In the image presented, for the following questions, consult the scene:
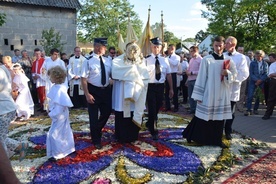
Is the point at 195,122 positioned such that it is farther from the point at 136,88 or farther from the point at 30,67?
the point at 30,67

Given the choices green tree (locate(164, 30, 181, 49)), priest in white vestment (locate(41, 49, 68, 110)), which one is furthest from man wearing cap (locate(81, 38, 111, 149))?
green tree (locate(164, 30, 181, 49))

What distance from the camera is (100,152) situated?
5547 millimetres

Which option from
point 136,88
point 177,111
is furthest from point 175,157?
point 177,111

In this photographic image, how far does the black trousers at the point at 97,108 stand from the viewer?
562 cm

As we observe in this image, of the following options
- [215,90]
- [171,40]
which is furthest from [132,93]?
[171,40]

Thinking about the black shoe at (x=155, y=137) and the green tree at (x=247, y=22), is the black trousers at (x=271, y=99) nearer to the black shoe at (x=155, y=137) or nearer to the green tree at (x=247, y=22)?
the black shoe at (x=155, y=137)

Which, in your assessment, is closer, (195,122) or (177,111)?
(195,122)

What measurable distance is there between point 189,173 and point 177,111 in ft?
17.8

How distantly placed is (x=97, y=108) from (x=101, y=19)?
158ft

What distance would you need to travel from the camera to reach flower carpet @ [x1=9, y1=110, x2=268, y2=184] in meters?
4.51

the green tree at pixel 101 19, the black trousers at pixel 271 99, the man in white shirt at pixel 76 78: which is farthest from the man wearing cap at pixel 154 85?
the green tree at pixel 101 19

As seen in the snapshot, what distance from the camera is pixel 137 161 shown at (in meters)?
5.11

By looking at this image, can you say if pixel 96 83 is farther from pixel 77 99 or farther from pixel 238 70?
pixel 77 99

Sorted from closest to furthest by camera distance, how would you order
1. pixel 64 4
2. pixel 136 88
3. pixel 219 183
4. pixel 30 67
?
pixel 219 183
pixel 136 88
pixel 30 67
pixel 64 4
